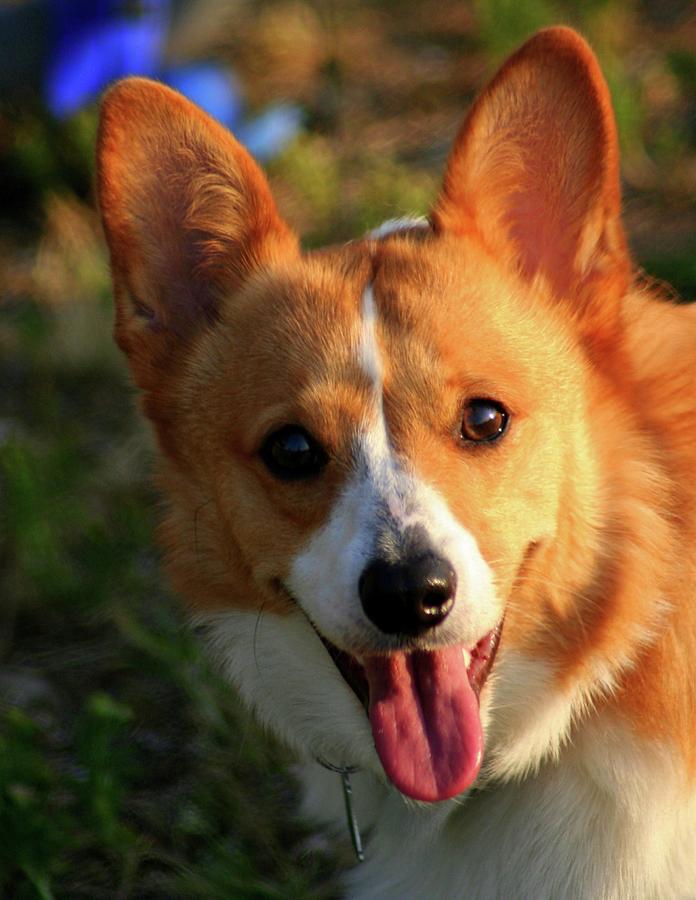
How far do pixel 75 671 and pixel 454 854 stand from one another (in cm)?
164

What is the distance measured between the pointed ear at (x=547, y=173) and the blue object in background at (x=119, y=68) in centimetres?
361

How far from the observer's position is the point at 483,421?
8.30ft

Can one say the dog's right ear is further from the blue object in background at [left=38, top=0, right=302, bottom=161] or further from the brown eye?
the blue object in background at [left=38, top=0, right=302, bottom=161]

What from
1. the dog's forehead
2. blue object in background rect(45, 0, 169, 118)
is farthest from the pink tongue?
blue object in background rect(45, 0, 169, 118)

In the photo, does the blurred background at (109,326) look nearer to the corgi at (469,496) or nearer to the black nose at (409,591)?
the corgi at (469,496)

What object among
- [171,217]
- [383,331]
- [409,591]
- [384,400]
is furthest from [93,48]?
[409,591]

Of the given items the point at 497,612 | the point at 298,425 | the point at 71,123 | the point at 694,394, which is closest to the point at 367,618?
the point at 497,612

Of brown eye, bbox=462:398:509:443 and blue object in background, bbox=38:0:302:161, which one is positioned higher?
brown eye, bbox=462:398:509:443

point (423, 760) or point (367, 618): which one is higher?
point (367, 618)

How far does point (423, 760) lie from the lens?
97.9 inches

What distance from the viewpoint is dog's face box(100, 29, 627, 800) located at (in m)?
2.44

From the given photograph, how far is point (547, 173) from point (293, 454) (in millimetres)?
836

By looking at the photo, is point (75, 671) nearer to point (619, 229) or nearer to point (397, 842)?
point (397, 842)

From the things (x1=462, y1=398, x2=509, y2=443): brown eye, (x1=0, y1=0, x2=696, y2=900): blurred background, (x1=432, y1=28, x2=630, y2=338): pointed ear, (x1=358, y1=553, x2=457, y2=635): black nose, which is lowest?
(x1=0, y1=0, x2=696, y2=900): blurred background
